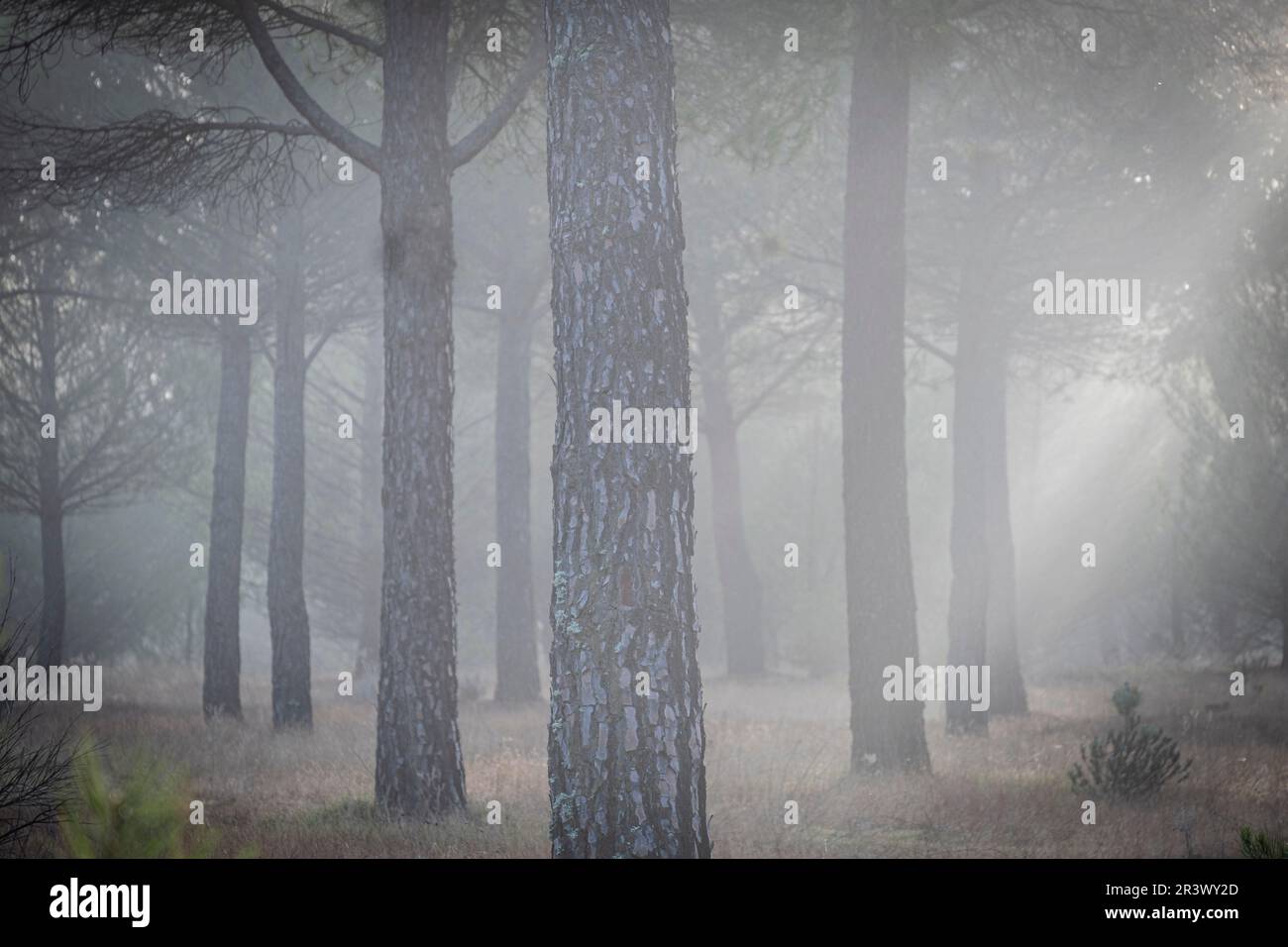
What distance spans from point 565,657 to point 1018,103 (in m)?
10.3

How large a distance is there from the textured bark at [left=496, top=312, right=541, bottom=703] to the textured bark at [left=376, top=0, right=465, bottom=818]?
9.02 m

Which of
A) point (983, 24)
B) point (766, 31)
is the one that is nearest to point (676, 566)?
point (766, 31)

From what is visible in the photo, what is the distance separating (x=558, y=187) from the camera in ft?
14.8

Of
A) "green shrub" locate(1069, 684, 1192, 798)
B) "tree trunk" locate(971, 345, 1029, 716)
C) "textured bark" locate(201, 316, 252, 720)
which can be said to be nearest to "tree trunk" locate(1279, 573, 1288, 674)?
"tree trunk" locate(971, 345, 1029, 716)

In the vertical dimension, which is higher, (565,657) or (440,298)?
(440,298)

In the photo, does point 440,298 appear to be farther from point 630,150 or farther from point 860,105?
point 860,105

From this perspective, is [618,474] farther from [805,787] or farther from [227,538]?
[227,538]

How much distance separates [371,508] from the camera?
2319cm

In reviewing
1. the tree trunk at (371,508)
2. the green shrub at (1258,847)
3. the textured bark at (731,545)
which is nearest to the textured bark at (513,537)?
the textured bark at (731,545)

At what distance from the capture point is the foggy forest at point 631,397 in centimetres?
441

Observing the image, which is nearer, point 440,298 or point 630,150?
point 630,150

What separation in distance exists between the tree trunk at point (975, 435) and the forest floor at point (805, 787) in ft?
3.34

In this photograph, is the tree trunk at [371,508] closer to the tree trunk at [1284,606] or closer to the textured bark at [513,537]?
the textured bark at [513,537]

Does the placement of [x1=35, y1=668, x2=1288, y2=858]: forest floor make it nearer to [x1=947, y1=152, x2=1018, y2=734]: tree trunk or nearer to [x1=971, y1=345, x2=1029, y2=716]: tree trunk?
[x1=971, y1=345, x2=1029, y2=716]: tree trunk
